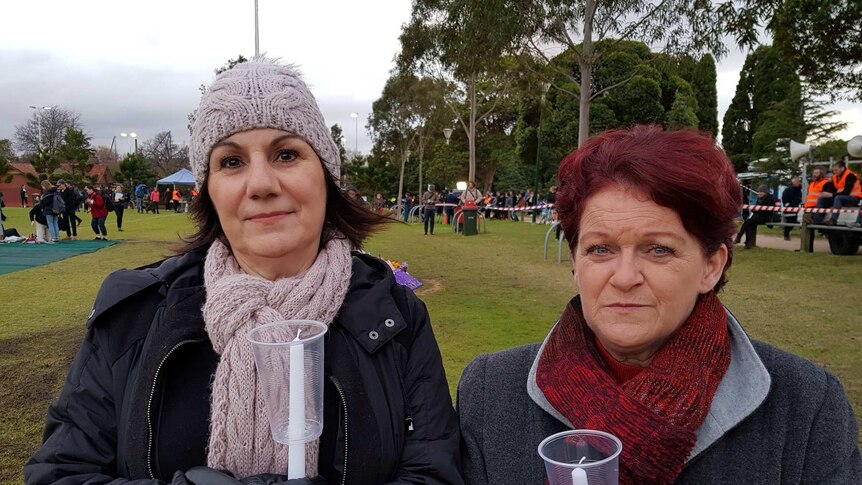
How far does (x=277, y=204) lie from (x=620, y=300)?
99cm

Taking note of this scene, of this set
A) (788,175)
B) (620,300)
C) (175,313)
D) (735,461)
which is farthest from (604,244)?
(788,175)

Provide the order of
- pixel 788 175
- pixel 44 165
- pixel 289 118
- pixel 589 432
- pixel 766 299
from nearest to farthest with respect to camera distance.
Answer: pixel 589 432, pixel 289 118, pixel 766 299, pixel 788 175, pixel 44 165

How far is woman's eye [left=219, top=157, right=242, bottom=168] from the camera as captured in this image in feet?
5.85

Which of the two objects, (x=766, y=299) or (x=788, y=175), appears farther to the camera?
(x=788, y=175)

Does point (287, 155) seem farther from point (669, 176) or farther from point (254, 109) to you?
point (669, 176)

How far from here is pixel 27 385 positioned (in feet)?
17.0

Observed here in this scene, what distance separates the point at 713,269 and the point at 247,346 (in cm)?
135

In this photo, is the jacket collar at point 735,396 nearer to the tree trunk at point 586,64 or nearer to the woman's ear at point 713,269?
the woman's ear at point 713,269

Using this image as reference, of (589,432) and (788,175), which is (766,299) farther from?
(788,175)

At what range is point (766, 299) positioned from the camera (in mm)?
8734

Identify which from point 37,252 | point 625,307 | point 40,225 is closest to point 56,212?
point 40,225

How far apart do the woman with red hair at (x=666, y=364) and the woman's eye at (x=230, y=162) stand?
967 mm

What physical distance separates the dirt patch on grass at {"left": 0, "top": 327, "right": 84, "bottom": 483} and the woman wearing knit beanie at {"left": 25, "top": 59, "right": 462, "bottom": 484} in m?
2.64

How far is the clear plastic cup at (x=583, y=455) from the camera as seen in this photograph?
1.14 metres
